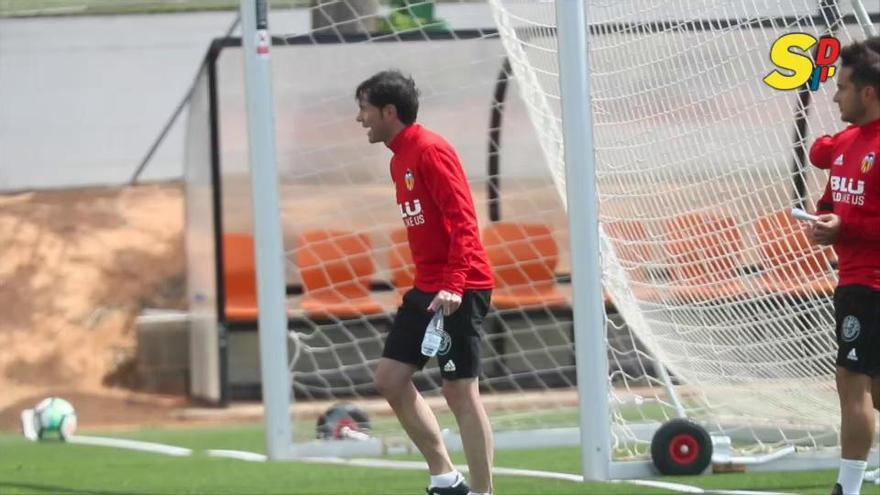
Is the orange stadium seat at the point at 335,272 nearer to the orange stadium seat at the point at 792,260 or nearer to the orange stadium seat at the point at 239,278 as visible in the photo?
the orange stadium seat at the point at 239,278

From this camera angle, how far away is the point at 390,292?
12133mm

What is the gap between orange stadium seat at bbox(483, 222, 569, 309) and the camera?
476 inches

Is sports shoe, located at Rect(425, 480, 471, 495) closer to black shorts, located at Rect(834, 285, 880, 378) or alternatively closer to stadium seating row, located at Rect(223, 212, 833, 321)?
black shorts, located at Rect(834, 285, 880, 378)

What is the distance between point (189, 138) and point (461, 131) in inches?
104

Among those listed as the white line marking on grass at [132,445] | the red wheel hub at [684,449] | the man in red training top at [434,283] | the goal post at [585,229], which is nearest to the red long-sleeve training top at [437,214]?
the man in red training top at [434,283]

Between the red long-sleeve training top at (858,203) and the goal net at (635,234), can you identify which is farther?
the goal net at (635,234)

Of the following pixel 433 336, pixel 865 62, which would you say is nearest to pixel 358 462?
pixel 433 336

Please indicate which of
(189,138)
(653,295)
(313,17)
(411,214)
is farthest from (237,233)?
(411,214)

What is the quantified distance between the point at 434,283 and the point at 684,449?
176 cm

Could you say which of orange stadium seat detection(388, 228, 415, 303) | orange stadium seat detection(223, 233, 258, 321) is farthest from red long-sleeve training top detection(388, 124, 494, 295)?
orange stadium seat detection(223, 233, 258, 321)

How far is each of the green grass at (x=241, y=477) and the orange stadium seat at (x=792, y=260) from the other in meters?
0.84

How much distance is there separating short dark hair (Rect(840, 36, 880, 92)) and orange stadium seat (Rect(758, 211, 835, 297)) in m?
1.38

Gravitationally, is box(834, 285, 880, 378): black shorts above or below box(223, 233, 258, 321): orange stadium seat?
below

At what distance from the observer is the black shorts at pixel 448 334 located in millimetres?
6586
